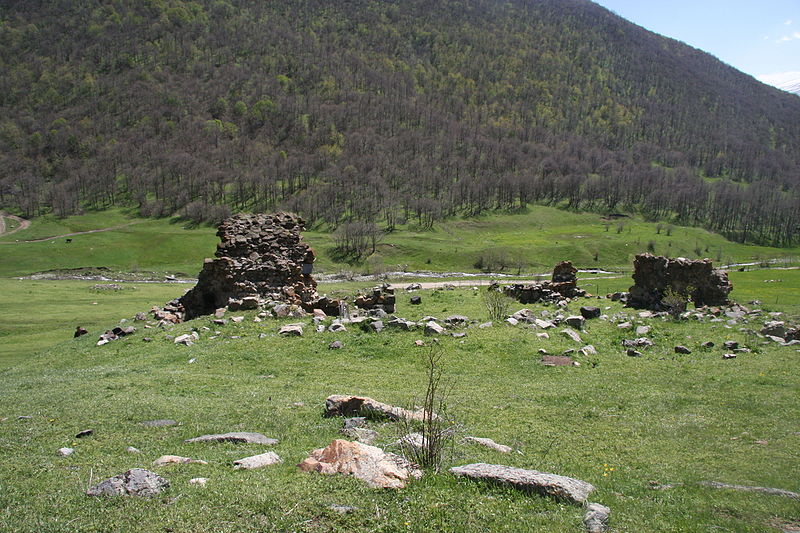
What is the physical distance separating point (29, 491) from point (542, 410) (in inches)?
434

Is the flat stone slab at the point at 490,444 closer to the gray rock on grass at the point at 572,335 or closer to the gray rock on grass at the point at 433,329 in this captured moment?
the gray rock on grass at the point at 433,329

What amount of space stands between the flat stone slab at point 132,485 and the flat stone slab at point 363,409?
5099 mm

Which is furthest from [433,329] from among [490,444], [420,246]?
[420,246]

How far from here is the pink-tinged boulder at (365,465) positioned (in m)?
7.13

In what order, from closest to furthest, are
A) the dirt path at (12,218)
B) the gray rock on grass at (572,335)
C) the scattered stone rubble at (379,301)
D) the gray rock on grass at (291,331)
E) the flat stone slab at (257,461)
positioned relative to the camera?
the flat stone slab at (257,461) < the gray rock on grass at (572,335) < the gray rock on grass at (291,331) < the scattered stone rubble at (379,301) < the dirt path at (12,218)

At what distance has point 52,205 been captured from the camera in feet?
494

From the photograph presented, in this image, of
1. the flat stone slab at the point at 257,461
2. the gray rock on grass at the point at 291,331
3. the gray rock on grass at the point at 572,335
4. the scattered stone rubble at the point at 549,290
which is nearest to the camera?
the flat stone slab at the point at 257,461

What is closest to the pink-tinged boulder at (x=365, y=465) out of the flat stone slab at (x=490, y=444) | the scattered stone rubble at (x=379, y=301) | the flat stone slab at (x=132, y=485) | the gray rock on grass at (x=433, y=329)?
the flat stone slab at (x=132, y=485)

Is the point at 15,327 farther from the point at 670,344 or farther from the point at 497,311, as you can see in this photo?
the point at 670,344

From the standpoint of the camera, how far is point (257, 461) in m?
8.12

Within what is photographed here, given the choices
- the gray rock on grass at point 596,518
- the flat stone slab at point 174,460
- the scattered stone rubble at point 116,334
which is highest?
the gray rock on grass at point 596,518

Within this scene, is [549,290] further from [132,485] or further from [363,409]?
[132,485]

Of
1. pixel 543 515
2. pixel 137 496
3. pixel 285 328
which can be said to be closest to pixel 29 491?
pixel 137 496

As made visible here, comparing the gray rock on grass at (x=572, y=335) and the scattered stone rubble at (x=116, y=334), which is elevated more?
the gray rock on grass at (x=572, y=335)
